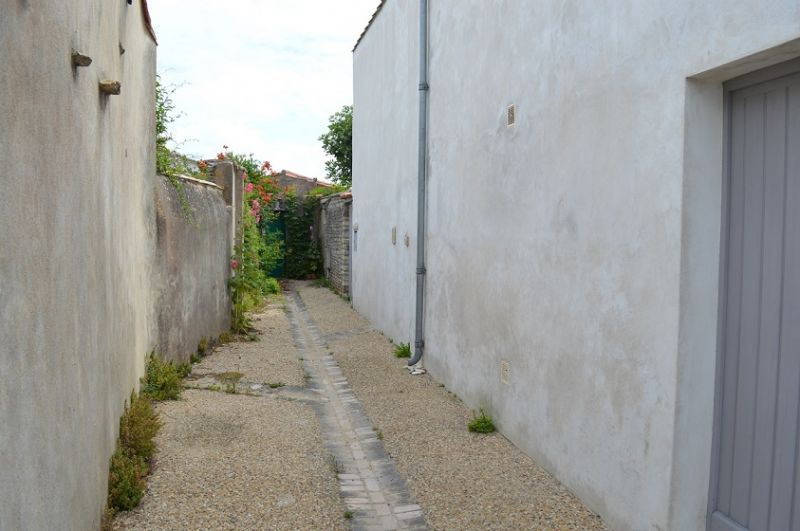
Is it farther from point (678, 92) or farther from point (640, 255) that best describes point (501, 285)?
point (678, 92)

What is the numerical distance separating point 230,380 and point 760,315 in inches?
207

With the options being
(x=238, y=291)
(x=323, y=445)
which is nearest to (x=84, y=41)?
(x=323, y=445)

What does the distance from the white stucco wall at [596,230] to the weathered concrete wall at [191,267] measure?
269 centimetres

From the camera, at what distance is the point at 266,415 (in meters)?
5.66

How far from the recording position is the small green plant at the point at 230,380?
6.43m

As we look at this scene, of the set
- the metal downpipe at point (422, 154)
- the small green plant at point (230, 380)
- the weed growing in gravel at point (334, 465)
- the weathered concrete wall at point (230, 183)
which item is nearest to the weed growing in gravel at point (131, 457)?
the weed growing in gravel at point (334, 465)

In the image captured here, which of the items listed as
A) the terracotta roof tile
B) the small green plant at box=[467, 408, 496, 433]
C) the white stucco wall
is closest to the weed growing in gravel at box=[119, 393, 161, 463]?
Result: the small green plant at box=[467, 408, 496, 433]

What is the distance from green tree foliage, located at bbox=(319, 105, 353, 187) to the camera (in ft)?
85.4

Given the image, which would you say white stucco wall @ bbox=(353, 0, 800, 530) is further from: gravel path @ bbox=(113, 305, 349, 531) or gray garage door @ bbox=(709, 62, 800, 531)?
gravel path @ bbox=(113, 305, 349, 531)

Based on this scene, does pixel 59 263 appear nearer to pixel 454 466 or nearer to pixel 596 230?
pixel 596 230

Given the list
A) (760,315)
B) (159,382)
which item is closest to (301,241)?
(159,382)

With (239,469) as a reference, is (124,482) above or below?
above

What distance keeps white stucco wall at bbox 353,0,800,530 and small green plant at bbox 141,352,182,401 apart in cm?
250

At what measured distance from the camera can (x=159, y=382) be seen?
231 inches
